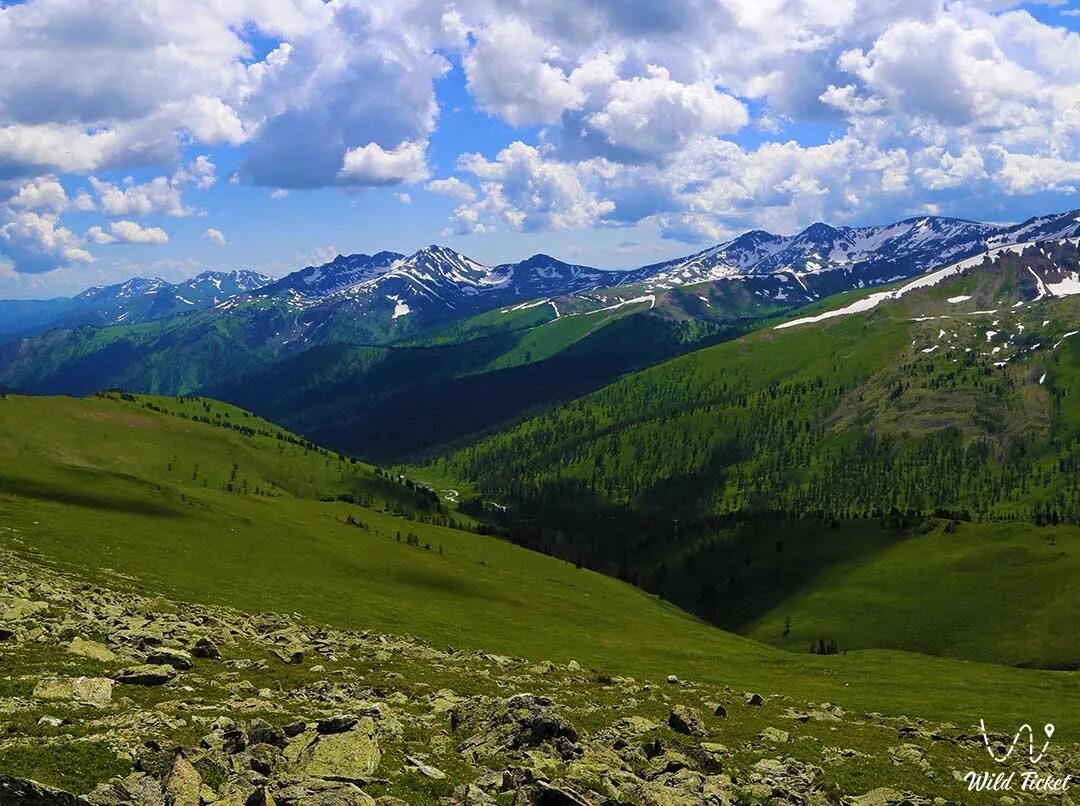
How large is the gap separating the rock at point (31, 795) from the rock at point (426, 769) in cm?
1134

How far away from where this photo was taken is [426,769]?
26609mm

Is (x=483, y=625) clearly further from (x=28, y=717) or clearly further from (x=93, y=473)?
(x=93, y=473)

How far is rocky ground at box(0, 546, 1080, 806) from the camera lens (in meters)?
23.4

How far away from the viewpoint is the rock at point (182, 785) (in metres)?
21.0

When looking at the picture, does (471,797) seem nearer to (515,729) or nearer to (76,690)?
(515,729)

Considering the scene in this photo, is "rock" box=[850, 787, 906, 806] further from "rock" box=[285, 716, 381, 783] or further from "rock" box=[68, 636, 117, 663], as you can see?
"rock" box=[68, 636, 117, 663]

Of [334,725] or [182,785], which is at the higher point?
[182,785]

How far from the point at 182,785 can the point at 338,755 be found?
592 centimetres

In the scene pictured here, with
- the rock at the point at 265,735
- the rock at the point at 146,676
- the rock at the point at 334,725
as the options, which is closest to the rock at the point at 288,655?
the rock at the point at 146,676

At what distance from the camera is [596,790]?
26.3 metres

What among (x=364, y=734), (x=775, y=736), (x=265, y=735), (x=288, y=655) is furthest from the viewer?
(x=288, y=655)

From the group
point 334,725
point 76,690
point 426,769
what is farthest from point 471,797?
point 76,690

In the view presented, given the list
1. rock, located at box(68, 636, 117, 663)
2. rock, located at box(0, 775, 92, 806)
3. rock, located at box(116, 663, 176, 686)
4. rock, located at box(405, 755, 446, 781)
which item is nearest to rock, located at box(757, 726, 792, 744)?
rock, located at box(405, 755, 446, 781)

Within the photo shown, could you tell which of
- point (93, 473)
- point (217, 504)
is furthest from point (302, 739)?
point (93, 473)
